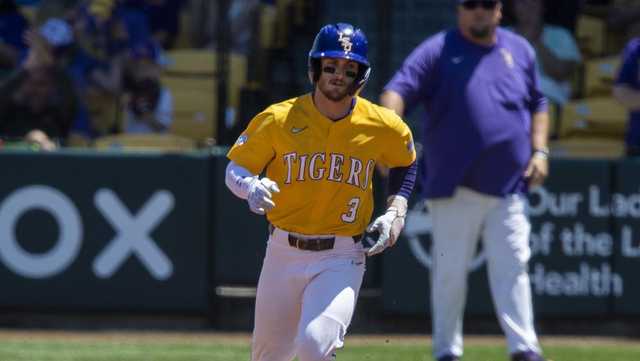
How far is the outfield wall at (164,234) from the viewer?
9141 millimetres

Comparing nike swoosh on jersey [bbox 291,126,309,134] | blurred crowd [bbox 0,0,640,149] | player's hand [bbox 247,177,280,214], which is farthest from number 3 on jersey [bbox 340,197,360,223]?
blurred crowd [bbox 0,0,640,149]

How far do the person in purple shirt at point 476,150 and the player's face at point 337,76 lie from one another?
167cm

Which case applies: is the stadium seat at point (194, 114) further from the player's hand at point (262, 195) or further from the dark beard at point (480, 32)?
the player's hand at point (262, 195)

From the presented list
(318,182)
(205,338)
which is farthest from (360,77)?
(205,338)

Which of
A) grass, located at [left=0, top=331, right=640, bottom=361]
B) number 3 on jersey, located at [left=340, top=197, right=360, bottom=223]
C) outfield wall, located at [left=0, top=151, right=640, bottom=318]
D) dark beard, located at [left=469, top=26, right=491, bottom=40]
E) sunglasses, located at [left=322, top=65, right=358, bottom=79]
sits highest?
sunglasses, located at [left=322, top=65, right=358, bottom=79]

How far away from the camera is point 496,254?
679 centimetres

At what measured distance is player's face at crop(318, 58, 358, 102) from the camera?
5.14 m

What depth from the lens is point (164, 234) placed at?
9195 millimetres

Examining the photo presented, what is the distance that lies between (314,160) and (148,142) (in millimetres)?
4955

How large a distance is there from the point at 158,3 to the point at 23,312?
3.29 meters

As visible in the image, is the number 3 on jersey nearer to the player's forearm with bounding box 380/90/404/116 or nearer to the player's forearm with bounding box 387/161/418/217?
the player's forearm with bounding box 387/161/418/217

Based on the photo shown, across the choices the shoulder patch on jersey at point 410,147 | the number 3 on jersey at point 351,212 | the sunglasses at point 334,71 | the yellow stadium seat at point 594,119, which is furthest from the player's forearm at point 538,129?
the yellow stadium seat at point 594,119

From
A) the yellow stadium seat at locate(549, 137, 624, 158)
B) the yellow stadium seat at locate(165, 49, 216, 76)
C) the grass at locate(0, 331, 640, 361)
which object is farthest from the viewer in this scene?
the yellow stadium seat at locate(165, 49, 216, 76)

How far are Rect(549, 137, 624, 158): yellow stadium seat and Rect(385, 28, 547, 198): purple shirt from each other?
243cm
